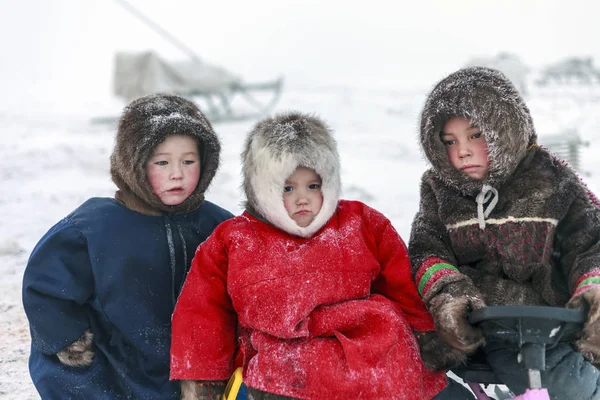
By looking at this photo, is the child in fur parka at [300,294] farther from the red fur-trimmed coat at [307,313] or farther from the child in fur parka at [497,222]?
the child in fur parka at [497,222]

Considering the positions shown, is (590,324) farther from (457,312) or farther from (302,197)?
(302,197)

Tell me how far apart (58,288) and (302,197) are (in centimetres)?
98

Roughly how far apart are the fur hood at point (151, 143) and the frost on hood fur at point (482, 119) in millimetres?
920

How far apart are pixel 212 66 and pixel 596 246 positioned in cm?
1021

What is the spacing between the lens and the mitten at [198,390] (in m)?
2.15

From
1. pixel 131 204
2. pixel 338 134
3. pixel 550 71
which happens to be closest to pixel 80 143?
pixel 338 134

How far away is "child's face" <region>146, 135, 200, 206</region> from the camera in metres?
2.48

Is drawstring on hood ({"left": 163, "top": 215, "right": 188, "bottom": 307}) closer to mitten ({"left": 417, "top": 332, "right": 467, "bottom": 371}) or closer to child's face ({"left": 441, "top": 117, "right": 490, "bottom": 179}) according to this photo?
mitten ({"left": 417, "top": 332, "right": 467, "bottom": 371})

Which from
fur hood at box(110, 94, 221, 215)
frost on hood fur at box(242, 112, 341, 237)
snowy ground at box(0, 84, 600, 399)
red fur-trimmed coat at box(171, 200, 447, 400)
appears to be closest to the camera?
red fur-trimmed coat at box(171, 200, 447, 400)

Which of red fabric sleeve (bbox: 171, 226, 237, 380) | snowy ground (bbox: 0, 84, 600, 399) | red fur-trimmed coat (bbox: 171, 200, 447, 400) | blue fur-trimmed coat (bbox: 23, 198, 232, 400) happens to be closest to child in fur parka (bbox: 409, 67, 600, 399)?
red fur-trimmed coat (bbox: 171, 200, 447, 400)

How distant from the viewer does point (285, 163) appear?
2.21m

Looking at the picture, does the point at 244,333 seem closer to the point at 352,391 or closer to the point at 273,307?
the point at 273,307

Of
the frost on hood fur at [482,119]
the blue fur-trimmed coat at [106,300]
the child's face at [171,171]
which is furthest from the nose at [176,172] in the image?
the frost on hood fur at [482,119]

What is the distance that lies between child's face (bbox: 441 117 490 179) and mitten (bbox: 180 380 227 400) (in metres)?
1.24
